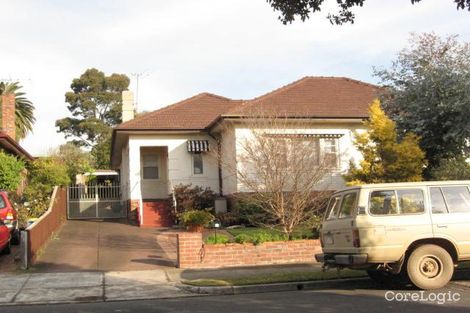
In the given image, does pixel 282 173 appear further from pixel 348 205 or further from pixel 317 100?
pixel 317 100

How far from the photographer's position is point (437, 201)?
10.3 meters

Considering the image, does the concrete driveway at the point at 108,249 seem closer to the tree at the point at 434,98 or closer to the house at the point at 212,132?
the house at the point at 212,132

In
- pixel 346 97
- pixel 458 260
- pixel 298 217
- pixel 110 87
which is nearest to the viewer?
pixel 458 260

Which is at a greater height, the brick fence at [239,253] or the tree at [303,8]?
the tree at [303,8]

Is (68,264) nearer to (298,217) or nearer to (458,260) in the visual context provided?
(298,217)

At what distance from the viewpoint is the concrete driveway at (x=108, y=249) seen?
14.8 metres

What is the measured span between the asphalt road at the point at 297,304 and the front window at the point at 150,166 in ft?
60.3

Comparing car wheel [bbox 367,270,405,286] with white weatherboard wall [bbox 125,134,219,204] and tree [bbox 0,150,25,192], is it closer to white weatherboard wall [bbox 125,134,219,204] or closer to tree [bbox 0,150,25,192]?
tree [bbox 0,150,25,192]

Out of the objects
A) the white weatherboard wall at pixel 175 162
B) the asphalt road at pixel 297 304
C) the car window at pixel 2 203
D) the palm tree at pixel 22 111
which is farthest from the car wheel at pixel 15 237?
the palm tree at pixel 22 111

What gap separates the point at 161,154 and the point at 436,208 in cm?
1988

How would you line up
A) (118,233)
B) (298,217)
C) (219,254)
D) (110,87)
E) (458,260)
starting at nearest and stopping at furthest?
(458,260)
(219,254)
(298,217)
(118,233)
(110,87)

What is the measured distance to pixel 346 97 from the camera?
2461 cm

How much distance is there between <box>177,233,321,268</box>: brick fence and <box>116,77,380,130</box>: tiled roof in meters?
6.30

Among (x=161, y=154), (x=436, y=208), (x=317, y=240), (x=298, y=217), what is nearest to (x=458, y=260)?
(x=436, y=208)
